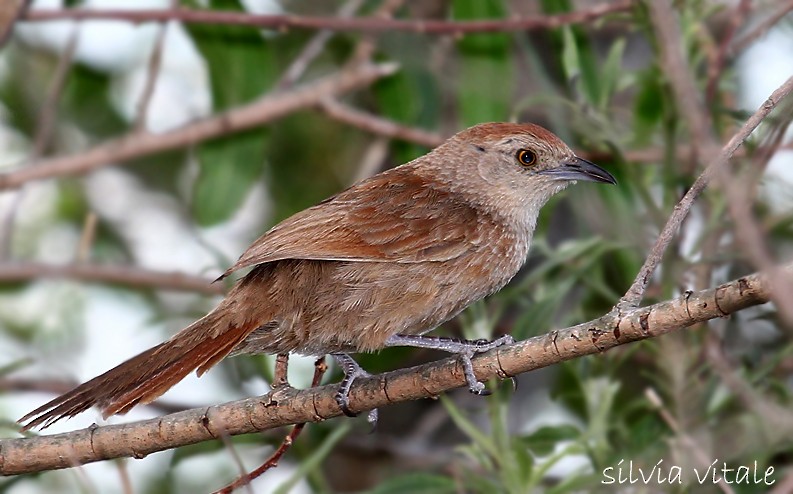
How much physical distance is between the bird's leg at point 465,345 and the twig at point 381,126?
2.25 metres

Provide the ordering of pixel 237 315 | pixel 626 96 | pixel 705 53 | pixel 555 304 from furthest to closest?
pixel 626 96 → pixel 705 53 → pixel 555 304 → pixel 237 315

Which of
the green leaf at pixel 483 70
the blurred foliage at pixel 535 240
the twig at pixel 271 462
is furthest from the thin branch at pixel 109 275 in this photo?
the twig at pixel 271 462

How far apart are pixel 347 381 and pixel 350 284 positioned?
591 mm

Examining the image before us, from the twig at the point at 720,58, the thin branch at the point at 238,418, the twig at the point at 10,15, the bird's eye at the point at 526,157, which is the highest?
the twig at the point at 10,15

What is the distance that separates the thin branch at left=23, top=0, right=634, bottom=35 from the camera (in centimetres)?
574

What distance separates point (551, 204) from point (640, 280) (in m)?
2.87

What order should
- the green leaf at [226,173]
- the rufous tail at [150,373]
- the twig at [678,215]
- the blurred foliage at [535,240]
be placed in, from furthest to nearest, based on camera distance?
the green leaf at [226,173], the blurred foliage at [535,240], the rufous tail at [150,373], the twig at [678,215]

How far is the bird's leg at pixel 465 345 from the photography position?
3.33 meters

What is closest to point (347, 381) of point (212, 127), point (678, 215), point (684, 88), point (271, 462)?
point (271, 462)

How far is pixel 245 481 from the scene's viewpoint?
9.84ft

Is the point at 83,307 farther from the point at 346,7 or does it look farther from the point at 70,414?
the point at 70,414

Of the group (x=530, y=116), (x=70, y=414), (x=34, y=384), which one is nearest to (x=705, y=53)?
(x=530, y=116)

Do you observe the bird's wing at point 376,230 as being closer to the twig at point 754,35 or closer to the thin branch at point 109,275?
the twig at point 754,35

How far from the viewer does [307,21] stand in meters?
5.89
